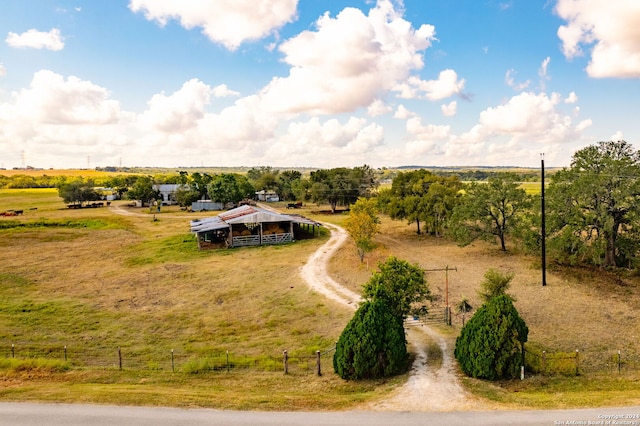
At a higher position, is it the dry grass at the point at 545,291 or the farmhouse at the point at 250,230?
the farmhouse at the point at 250,230

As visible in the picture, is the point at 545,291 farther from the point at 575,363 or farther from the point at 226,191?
the point at 226,191

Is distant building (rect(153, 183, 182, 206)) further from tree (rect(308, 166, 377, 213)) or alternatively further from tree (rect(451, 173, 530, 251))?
tree (rect(451, 173, 530, 251))

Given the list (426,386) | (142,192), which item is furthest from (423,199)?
(142,192)

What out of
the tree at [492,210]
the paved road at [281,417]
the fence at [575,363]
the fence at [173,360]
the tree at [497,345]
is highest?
the tree at [492,210]

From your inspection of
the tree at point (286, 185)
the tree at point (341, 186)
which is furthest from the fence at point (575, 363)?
the tree at point (286, 185)

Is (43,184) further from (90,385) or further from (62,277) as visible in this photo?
(90,385)

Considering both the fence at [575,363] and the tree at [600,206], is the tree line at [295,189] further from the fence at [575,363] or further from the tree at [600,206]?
the fence at [575,363]

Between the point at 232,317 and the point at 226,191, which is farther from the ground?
the point at 226,191
